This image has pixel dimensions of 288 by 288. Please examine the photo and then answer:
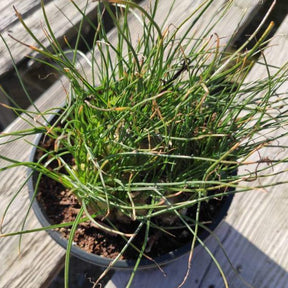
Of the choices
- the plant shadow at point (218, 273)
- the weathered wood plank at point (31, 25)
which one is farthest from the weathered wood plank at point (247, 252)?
the weathered wood plank at point (31, 25)

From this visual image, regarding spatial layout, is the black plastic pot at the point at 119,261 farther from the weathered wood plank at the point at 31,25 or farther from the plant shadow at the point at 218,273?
the weathered wood plank at the point at 31,25

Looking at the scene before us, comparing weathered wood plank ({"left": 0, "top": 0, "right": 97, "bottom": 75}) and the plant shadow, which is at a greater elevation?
weathered wood plank ({"left": 0, "top": 0, "right": 97, "bottom": 75})

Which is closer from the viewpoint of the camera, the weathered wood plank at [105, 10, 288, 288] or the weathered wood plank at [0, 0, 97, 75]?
the weathered wood plank at [105, 10, 288, 288]

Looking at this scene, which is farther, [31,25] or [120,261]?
[31,25]

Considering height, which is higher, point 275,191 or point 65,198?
point 65,198

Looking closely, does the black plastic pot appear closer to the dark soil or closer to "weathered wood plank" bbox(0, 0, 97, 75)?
the dark soil

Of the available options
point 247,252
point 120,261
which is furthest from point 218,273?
point 120,261

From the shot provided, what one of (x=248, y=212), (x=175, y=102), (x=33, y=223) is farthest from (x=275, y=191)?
(x=33, y=223)

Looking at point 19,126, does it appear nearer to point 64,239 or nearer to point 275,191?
A: point 64,239

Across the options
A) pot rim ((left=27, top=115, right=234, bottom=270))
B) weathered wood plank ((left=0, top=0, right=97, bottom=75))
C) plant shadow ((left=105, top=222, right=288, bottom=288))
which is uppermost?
weathered wood plank ((left=0, top=0, right=97, bottom=75))

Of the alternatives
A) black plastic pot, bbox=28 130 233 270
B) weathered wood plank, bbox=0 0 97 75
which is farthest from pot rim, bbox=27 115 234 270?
weathered wood plank, bbox=0 0 97 75

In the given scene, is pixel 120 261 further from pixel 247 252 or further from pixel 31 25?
pixel 31 25
